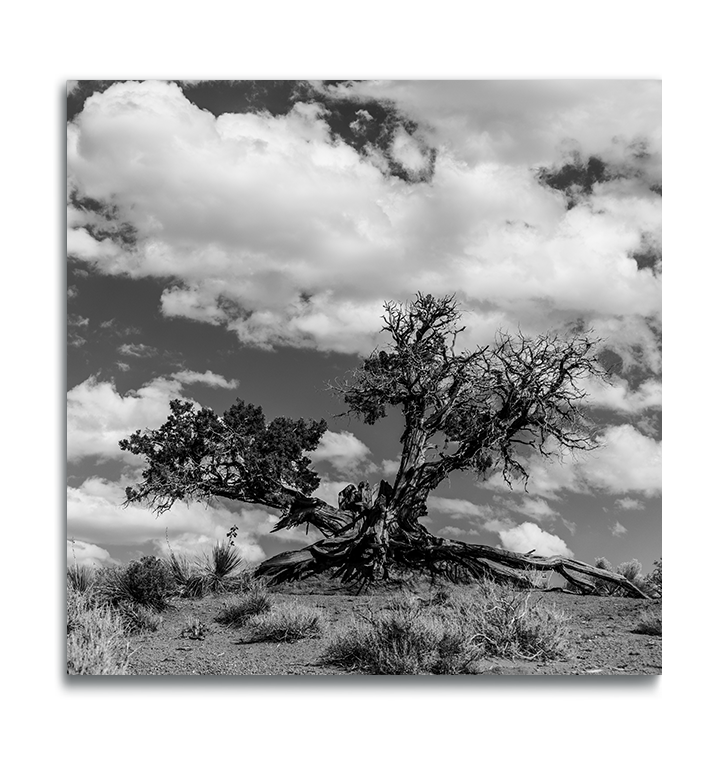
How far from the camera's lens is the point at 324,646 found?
448 inches

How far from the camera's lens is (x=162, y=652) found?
1132 centimetres

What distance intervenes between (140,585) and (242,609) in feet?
7.15

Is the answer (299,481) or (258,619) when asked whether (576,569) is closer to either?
(299,481)

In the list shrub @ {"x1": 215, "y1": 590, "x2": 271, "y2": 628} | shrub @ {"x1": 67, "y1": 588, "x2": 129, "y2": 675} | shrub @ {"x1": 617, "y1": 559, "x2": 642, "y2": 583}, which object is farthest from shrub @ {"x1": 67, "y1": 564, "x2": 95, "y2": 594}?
shrub @ {"x1": 617, "y1": 559, "x2": 642, "y2": 583}

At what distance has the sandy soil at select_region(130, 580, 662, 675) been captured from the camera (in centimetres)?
950

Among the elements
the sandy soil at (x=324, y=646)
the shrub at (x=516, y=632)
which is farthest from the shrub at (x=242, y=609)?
the shrub at (x=516, y=632)

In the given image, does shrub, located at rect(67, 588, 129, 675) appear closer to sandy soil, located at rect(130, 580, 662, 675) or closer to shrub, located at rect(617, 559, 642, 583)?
sandy soil, located at rect(130, 580, 662, 675)

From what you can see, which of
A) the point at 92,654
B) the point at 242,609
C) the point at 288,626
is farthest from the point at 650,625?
the point at 92,654

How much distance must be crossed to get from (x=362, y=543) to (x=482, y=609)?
8.04 meters

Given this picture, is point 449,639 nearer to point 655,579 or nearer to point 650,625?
point 650,625

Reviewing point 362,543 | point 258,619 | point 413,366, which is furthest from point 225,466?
point 258,619

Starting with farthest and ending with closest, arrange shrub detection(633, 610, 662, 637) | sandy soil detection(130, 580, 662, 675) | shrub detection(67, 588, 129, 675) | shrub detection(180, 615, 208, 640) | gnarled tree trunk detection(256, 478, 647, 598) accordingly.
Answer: gnarled tree trunk detection(256, 478, 647, 598)
shrub detection(180, 615, 208, 640)
shrub detection(633, 610, 662, 637)
sandy soil detection(130, 580, 662, 675)
shrub detection(67, 588, 129, 675)

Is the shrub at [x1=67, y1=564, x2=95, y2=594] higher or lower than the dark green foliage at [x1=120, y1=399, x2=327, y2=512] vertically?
lower

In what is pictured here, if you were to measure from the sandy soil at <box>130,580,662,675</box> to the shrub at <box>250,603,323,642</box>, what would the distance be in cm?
20
